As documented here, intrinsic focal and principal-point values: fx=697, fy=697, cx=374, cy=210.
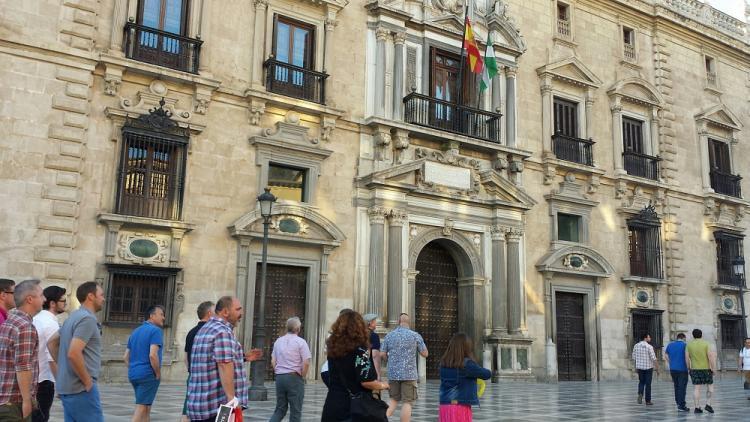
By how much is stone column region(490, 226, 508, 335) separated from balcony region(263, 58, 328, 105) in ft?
21.1

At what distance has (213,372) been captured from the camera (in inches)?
201

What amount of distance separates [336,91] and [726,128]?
17109mm

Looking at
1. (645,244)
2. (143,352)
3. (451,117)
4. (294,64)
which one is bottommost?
(143,352)

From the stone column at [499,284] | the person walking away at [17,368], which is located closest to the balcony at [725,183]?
the stone column at [499,284]

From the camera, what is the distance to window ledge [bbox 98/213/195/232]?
14.4 meters

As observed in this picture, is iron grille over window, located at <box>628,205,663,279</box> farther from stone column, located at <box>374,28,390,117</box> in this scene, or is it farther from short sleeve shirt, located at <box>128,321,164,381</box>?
short sleeve shirt, located at <box>128,321,164,381</box>

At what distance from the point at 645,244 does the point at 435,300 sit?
8.55 metres

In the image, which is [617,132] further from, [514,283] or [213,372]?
[213,372]

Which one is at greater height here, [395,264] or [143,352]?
[395,264]

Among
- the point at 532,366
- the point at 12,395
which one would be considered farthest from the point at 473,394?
the point at 532,366

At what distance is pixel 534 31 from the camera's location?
22.6m

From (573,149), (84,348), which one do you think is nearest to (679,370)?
(573,149)

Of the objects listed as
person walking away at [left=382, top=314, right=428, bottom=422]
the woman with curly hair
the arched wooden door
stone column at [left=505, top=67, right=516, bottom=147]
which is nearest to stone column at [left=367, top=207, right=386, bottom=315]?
the arched wooden door

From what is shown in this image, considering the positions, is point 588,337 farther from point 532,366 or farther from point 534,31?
point 534,31
